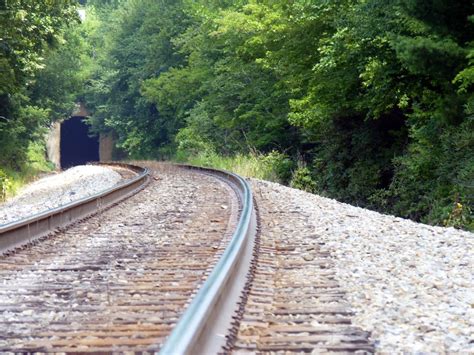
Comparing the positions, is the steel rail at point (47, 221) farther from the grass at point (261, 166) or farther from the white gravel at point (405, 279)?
the grass at point (261, 166)

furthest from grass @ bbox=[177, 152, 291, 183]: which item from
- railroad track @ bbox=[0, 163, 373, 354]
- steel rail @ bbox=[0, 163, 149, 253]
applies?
railroad track @ bbox=[0, 163, 373, 354]

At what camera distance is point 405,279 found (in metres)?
5.36

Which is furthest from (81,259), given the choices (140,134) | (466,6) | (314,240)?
(140,134)

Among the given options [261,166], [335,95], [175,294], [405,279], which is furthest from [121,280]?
[261,166]

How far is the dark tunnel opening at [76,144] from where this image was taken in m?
68.7

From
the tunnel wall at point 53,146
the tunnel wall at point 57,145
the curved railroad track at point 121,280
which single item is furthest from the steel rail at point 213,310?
the tunnel wall at point 53,146

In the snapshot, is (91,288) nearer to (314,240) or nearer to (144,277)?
(144,277)

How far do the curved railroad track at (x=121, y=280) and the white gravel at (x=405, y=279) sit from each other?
2.94 ft

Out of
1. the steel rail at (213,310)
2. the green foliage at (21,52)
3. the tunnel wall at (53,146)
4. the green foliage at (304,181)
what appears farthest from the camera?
the tunnel wall at (53,146)

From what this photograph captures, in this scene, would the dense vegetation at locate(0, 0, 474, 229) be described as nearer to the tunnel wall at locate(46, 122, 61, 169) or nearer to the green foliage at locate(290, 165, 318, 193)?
the green foliage at locate(290, 165, 318, 193)

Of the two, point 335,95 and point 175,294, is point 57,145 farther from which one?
point 175,294

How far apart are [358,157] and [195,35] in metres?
23.6

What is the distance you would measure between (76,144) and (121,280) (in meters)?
67.8

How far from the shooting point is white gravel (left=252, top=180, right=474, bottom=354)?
12.3ft
